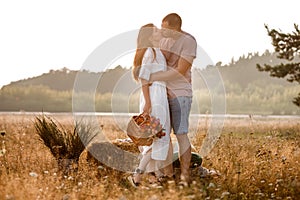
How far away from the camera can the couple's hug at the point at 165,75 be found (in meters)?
7.13

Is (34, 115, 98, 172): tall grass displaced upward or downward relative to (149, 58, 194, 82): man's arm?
downward

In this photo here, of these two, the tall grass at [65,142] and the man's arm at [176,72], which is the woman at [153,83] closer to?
the man's arm at [176,72]

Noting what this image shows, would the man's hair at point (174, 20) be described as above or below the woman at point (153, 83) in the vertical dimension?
above

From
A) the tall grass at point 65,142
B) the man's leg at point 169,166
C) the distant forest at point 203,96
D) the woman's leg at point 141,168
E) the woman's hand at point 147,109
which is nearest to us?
the woman's hand at point 147,109

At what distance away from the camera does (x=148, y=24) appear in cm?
721

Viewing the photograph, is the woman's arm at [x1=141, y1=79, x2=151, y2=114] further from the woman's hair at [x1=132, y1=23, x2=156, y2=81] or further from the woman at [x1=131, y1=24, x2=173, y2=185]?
the woman's hair at [x1=132, y1=23, x2=156, y2=81]

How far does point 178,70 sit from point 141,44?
534 mm

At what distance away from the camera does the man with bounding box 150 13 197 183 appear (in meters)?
7.11

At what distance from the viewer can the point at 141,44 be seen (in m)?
7.19

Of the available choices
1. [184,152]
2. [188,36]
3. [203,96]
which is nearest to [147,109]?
[184,152]

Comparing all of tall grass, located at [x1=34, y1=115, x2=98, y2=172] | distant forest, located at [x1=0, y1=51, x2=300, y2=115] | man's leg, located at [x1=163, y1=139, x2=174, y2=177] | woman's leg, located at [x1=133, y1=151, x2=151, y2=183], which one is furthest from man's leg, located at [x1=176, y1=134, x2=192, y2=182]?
distant forest, located at [x1=0, y1=51, x2=300, y2=115]

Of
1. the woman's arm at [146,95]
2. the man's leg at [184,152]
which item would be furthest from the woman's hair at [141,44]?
the man's leg at [184,152]

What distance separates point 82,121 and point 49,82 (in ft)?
110

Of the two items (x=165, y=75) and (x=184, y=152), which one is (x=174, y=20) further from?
(x=184, y=152)
